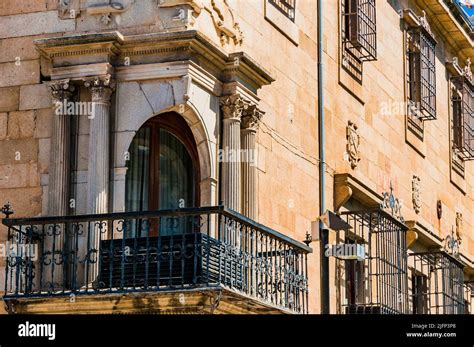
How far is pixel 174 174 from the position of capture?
1914 cm

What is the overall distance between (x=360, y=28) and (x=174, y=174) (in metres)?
6.35

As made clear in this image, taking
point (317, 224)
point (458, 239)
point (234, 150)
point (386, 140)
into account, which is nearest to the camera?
point (234, 150)

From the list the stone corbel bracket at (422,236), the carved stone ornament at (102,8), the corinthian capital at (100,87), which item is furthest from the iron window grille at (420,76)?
the corinthian capital at (100,87)

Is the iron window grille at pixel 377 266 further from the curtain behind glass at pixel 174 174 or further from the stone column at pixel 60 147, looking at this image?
the stone column at pixel 60 147

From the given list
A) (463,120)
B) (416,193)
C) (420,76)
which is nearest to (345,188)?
(416,193)

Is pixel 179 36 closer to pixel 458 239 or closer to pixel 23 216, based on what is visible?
pixel 23 216

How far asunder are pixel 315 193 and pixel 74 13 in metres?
5.14

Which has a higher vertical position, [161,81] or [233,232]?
[161,81]

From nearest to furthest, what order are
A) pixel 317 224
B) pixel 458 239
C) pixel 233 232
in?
1. pixel 233 232
2. pixel 317 224
3. pixel 458 239

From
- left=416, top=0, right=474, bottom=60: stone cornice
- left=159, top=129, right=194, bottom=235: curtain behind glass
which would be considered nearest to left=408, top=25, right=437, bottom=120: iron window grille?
left=416, top=0, right=474, bottom=60: stone cornice

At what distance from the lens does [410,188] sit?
26.8 metres
